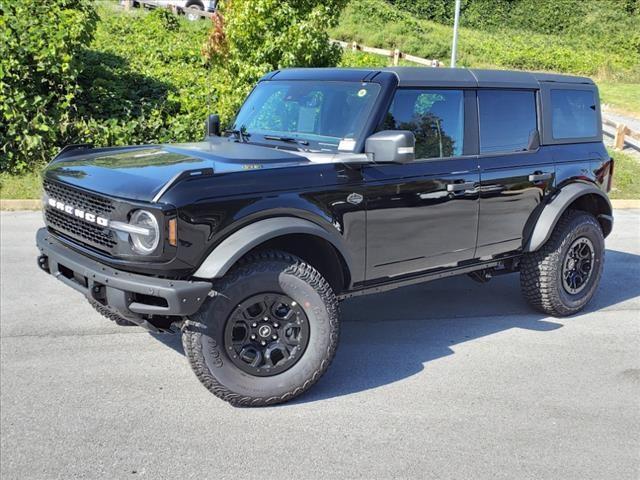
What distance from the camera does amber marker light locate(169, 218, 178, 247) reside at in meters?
3.39

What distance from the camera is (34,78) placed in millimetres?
10570

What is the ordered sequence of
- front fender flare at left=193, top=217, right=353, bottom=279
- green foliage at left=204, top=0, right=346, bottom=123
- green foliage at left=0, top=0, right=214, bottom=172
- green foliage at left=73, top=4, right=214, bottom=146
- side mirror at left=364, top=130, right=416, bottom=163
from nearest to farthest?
front fender flare at left=193, top=217, right=353, bottom=279 → side mirror at left=364, top=130, right=416, bottom=163 → green foliage at left=204, top=0, right=346, bottom=123 → green foliage at left=0, top=0, right=214, bottom=172 → green foliage at left=73, top=4, right=214, bottom=146

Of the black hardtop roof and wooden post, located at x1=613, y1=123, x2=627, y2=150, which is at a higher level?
the black hardtop roof

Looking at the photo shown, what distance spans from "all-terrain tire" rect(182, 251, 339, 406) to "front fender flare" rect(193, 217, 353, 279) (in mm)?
148

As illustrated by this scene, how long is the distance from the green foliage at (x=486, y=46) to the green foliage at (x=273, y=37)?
18.4 metres

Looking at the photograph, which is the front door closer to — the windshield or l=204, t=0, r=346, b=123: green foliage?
the windshield

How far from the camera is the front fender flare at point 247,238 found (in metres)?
3.54

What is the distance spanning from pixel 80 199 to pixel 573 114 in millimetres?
4005

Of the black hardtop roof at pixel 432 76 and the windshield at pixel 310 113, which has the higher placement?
the black hardtop roof at pixel 432 76

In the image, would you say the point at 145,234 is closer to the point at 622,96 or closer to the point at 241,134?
the point at 241,134

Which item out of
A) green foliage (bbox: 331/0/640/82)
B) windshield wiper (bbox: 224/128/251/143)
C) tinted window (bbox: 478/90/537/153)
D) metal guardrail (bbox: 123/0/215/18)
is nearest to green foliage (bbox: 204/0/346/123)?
windshield wiper (bbox: 224/128/251/143)

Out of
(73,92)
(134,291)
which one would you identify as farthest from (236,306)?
(73,92)

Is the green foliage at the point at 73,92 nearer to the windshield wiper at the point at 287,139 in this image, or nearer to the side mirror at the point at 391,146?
the windshield wiper at the point at 287,139

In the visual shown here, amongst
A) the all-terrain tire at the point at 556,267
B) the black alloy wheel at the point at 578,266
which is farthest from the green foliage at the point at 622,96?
the all-terrain tire at the point at 556,267
